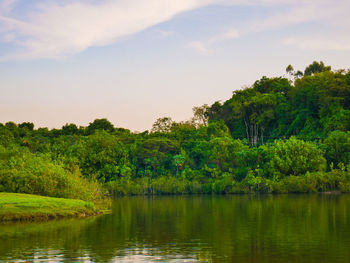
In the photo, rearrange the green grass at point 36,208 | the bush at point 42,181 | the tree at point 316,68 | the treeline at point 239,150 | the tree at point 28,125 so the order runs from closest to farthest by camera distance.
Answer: the green grass at point 36,208 → the bush at point 42,181 → the treeline at point 239,150 → the tree at point 28,125 → the tree at point 316,68

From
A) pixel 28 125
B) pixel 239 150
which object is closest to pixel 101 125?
pixel 28 125

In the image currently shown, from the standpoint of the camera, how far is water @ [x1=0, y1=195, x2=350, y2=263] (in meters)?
17.2

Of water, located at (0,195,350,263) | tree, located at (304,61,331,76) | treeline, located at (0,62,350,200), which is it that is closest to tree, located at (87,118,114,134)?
treeline, located at (0,62,350,200)

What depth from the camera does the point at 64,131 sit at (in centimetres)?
9050

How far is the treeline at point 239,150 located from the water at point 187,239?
86.9 ft

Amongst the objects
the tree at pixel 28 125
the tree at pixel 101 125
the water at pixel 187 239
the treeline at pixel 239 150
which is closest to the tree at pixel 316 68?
the treeline at pixel 239 150

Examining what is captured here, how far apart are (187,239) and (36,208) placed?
13.4 metres

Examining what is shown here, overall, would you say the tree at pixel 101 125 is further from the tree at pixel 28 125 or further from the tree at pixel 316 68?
the tree at pixel 316 68

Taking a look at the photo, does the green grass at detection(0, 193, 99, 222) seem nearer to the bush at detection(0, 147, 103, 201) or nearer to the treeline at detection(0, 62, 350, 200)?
the bush at detection(0, 147, 103, 201)

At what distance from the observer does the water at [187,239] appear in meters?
17.2

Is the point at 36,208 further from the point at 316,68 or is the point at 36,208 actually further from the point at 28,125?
the point at 316,68

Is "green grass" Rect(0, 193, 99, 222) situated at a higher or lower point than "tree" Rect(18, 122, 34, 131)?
lower

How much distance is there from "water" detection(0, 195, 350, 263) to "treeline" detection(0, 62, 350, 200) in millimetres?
26487

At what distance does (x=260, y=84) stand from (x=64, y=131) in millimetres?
39834
